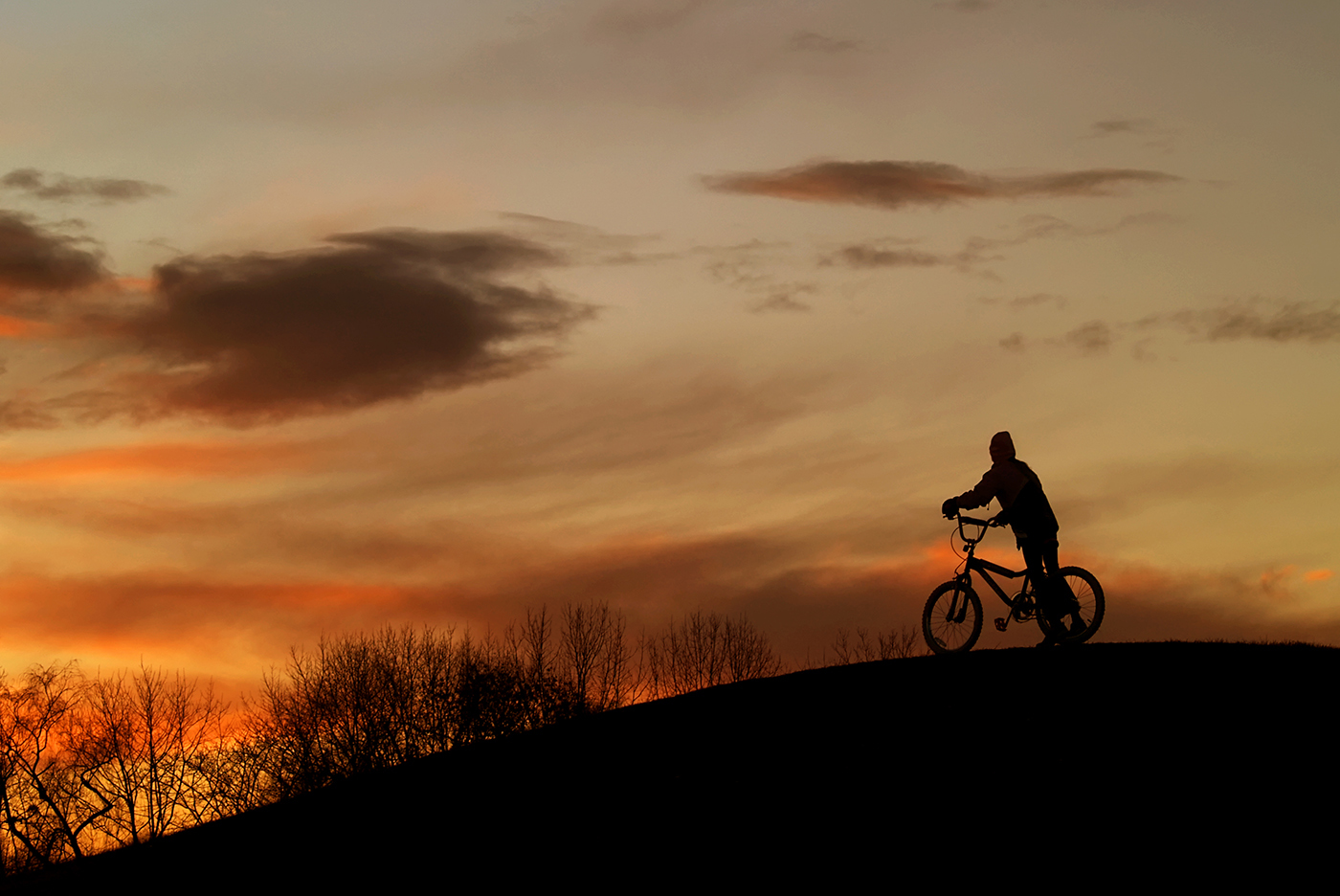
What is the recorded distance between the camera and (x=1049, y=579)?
61.4 feet

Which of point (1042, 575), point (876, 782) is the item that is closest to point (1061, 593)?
point (1042, 575)

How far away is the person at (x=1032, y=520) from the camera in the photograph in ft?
61.0

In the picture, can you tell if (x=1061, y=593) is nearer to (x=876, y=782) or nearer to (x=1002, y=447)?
(x=1002, y=447)

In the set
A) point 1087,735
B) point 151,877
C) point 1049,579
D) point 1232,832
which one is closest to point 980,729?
point 1087,735

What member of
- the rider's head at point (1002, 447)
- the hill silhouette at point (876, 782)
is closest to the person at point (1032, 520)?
the rider's head at point (1002, 447)

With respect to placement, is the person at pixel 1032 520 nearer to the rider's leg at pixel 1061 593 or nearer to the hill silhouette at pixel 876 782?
the rider's leg at pixel 1061 593

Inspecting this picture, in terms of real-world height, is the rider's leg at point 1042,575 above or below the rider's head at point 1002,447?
below

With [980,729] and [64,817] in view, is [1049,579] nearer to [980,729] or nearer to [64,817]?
[980,729]

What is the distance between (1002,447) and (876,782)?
18.1 feet

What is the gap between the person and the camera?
18578 millimetres

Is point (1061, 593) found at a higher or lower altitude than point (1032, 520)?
lower

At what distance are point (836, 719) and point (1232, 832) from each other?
6700 millimetres

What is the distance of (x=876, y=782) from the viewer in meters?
16.7

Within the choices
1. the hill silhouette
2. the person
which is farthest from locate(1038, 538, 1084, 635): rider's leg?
the hill silhouette
